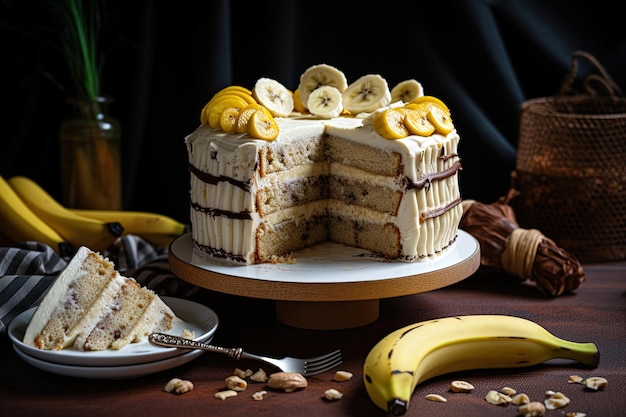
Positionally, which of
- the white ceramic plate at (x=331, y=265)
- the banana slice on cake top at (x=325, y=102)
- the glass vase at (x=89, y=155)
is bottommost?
the white ceramic plate at (x=331, y=265)

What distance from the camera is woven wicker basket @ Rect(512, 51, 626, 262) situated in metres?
3.98

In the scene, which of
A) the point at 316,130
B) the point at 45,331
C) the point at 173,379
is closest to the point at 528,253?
the point at 316,130

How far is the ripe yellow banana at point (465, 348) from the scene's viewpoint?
256cm

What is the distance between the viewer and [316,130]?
3.31 m

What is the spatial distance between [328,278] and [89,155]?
1.65 meters

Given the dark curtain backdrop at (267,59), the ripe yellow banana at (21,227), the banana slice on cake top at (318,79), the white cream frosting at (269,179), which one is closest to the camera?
the white cream frosting at (269,179)

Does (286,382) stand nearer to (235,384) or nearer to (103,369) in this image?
(235,384)

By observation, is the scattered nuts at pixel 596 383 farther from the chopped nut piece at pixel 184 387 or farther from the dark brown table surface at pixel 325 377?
the chopped nut piece at pixel 184 387

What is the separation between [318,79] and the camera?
353cm

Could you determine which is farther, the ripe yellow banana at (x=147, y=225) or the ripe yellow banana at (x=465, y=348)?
the ripe yellow banana at (x=147, y=225)

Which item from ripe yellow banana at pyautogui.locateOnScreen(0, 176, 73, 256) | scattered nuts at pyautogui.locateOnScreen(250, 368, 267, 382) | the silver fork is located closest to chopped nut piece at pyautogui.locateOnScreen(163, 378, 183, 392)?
the silver fork

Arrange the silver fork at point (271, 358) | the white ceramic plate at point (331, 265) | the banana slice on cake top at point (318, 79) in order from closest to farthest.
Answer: the silver fork at point (271, 358) < the white ceramic plate at point (331, 265) < the banana slice on cake top at point (318, 79)

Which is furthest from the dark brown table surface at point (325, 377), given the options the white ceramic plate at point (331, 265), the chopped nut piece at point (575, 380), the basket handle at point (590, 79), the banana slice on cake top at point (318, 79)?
the basket handle at point (590, 79)

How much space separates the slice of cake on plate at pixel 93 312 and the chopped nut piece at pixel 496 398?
1034 mm
